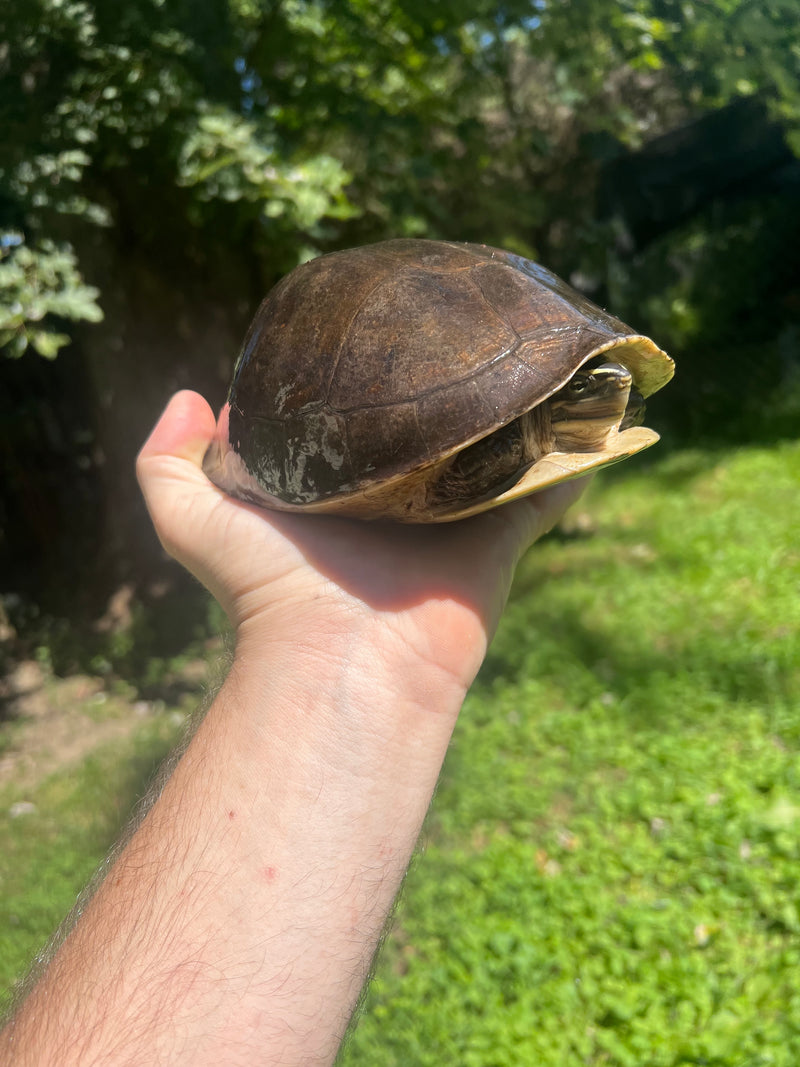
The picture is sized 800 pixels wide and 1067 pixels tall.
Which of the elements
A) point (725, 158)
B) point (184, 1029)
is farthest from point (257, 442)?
point (725, 158)

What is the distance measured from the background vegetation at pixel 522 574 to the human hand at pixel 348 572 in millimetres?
1544

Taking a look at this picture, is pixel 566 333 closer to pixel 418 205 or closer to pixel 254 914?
pixel 254 914

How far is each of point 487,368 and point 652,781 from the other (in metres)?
2.53

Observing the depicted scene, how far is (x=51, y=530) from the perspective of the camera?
5074 millimetres

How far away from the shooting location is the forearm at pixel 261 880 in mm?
1386

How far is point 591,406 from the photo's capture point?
6.81 feet

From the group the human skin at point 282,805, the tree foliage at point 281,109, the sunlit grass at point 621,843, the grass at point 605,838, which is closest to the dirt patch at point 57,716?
the grass at point 605,838

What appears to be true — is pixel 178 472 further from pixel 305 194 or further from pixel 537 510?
pixel 305 194

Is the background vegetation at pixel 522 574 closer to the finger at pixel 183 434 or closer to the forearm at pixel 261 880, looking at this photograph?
the finger at pixel 183 434

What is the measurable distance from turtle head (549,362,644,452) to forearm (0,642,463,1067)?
804mm

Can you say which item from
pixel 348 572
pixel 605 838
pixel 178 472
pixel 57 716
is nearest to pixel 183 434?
pixel 178 472

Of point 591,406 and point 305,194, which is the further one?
point 305,194

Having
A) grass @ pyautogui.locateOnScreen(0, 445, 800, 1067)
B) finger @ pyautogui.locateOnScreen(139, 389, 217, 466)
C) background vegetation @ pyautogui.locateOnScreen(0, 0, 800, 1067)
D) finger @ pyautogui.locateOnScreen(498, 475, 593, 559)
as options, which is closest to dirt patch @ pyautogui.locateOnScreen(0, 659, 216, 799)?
background vegetation @ pyautogui.locateOnScreen(0, 0, 800, 1067)

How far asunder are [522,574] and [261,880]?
Result: 14.5ft
